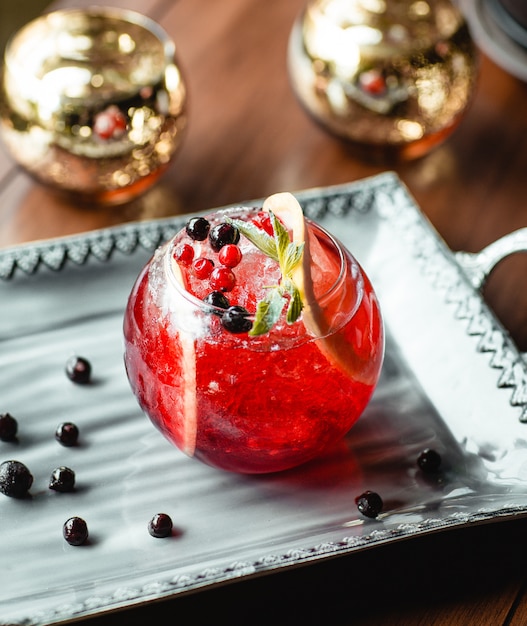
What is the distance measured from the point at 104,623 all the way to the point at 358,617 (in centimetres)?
26

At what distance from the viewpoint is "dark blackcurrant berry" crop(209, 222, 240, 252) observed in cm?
87

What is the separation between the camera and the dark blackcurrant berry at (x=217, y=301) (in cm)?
Answer: 83

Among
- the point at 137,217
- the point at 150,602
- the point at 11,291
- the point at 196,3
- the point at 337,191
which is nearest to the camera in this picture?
the point at 150,602

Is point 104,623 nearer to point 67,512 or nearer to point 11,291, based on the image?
point 67,512

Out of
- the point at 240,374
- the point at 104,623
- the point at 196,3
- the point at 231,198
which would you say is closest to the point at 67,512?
the point at 104,623

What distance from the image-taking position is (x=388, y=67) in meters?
Answer: 1.36

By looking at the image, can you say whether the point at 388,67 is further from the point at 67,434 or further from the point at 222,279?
the point at 67,434

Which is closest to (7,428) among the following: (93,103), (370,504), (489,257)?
(370,504)

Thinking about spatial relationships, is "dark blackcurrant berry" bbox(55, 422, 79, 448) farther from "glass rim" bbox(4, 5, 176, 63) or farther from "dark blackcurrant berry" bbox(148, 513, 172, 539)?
"glass rim" bbox(4, 5, 176, 63)

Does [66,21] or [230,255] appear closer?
[230,255]

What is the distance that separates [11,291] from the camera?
112 centimetres

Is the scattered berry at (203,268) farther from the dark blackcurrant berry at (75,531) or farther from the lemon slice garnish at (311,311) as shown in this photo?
the dark blackcurrant berry at (75,531)

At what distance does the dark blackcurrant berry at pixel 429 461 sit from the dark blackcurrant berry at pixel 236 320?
1.00 feet

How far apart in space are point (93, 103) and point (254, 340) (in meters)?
0.60
